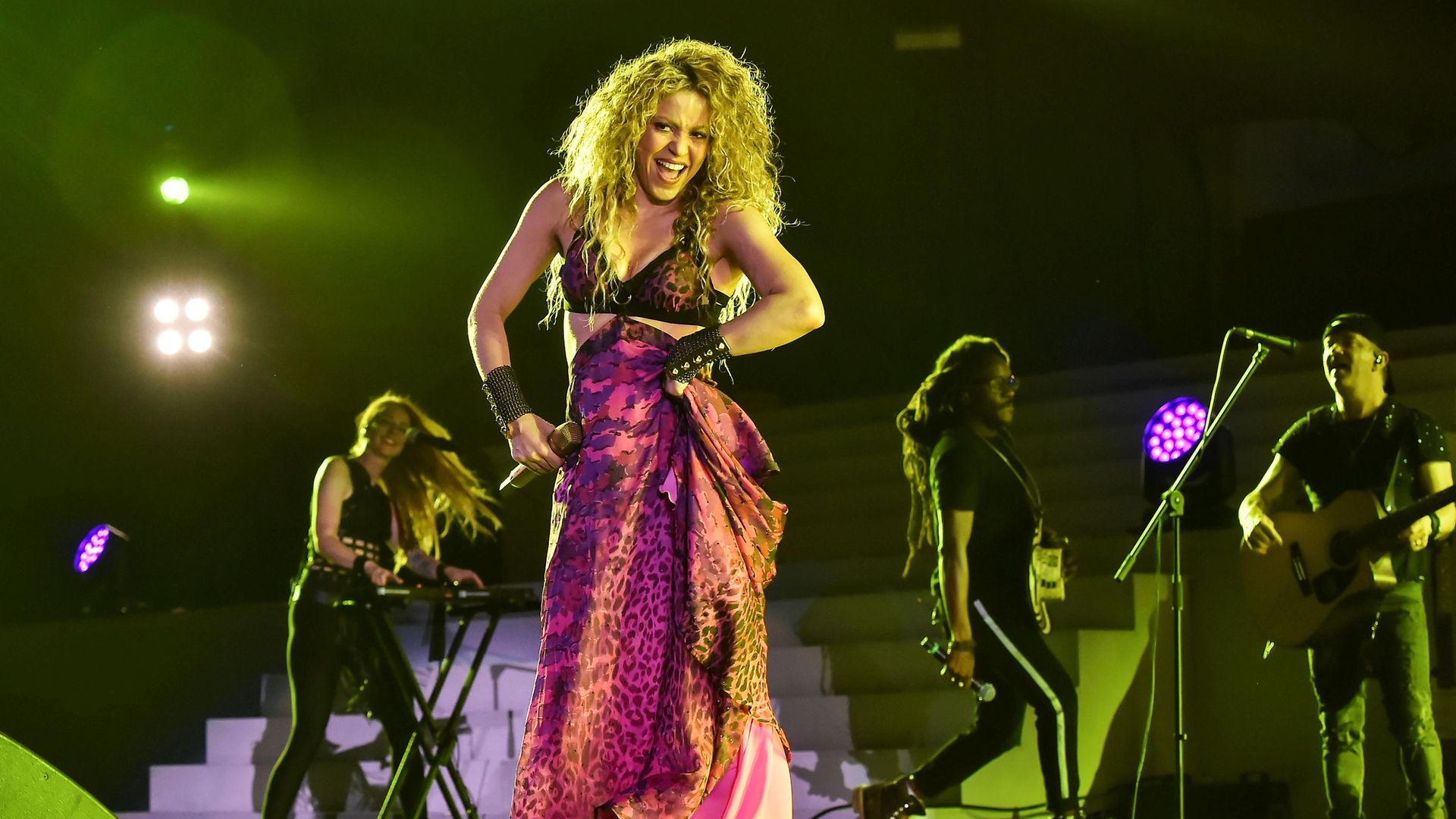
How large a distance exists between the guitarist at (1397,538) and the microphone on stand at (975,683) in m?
0.99

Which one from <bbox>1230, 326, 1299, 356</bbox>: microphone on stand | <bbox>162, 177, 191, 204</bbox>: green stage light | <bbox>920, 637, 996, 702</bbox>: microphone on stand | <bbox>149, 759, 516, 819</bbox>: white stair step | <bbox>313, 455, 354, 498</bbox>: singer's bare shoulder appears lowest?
<bbox>149, 759, 516, 819</bbox>: white stair step

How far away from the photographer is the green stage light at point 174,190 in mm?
6641

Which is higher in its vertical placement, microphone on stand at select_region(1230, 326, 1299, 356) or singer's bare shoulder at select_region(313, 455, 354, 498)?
microphone on stand at select_region(1230, 326, 1299, 356)

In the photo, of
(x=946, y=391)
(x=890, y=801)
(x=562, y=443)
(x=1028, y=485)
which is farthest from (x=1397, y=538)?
(x=562, y=443)

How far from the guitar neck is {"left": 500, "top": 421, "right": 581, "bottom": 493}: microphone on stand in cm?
301

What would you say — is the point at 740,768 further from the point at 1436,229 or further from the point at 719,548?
the point at 1436,229

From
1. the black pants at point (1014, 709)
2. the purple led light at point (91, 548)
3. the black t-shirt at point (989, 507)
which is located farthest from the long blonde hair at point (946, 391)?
the purple led light at point (91, 548)

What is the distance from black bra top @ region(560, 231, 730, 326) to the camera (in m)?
2.33

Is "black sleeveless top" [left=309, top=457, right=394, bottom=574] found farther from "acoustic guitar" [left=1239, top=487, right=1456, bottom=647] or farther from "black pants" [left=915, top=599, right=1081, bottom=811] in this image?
"acoustic guitar" [left=1239, top=487, right=1456, bottom=647]

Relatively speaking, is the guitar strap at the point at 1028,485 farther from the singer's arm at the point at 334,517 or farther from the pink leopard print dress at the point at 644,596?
the pink leopard print dress at the point at 644,596

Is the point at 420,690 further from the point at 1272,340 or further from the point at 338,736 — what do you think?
the point at 1272,340

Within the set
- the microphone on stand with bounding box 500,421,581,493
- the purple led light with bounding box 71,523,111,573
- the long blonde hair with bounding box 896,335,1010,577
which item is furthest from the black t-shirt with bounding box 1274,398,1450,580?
the purple led light with bounding box 71,523,111,573

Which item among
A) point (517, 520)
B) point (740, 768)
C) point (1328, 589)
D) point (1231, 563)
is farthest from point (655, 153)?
point (517, 520)

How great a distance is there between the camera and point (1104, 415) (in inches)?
305
